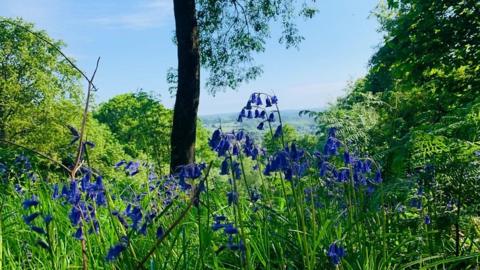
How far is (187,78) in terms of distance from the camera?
367 inches

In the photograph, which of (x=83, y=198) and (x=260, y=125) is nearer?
(x=83, y=198)

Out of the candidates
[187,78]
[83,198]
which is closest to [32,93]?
[187,78]

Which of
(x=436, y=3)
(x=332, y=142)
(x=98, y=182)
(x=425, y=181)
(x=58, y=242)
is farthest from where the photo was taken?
(x=436, y=3)

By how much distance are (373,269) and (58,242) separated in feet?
6.23

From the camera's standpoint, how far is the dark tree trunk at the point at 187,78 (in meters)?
9.16

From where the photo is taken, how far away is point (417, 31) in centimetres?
731

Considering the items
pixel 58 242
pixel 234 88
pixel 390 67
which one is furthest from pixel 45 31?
pixel 58 242

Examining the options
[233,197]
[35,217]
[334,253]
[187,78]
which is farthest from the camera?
[187,78]

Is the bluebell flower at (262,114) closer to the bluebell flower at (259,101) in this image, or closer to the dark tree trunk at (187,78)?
the bluebell flower at (259,101)

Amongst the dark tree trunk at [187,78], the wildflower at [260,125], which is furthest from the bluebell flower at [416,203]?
the dark tree trunk at [187,78]

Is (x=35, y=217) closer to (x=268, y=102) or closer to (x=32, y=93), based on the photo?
(x=268, y=102)

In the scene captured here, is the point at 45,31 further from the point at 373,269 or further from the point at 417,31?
the point at 373,269

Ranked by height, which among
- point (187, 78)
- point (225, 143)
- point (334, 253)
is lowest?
point (334, 253)

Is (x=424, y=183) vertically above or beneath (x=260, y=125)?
beneath
